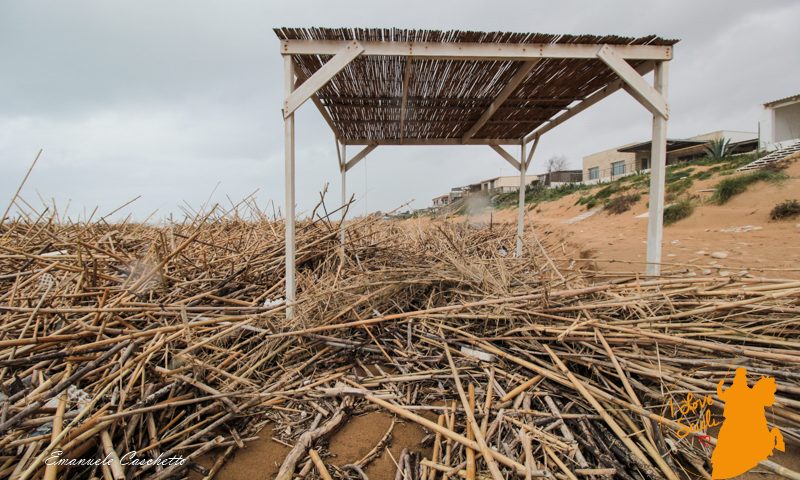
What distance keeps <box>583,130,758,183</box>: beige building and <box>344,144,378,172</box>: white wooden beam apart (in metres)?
34.3

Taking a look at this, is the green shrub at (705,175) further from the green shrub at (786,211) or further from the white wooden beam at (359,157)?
the white wooden beam at (359,157)

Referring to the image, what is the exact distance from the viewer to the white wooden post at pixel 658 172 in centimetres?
345

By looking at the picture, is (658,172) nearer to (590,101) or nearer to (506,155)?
(590,101)

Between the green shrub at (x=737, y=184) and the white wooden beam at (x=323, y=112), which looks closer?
the white wooden beam at (x=323, y=112)

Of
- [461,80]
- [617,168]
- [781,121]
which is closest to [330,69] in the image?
[461,80]

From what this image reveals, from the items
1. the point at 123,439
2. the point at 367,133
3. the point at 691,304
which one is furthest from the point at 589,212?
the point at 123,439

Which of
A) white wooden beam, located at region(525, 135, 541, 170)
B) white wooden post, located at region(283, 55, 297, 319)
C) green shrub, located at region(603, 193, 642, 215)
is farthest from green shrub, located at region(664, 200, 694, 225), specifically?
white wooden post, located at region(283, 55, 297, 319)

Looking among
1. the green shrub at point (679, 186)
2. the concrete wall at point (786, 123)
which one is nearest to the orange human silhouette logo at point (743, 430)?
the green shrub at point (679, 186)

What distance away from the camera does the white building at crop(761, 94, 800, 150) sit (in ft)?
78.7

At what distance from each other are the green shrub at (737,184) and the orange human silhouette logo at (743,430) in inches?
573

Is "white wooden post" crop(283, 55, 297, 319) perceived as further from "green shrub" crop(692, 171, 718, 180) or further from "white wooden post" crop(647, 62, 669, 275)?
"green shrub" crop(692, 171, 718, 180)

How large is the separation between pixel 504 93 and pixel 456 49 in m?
1.39

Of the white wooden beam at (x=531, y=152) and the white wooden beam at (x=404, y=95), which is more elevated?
the white wooden beam at (x=404, y=95)

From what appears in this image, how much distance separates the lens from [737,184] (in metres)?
12.6
